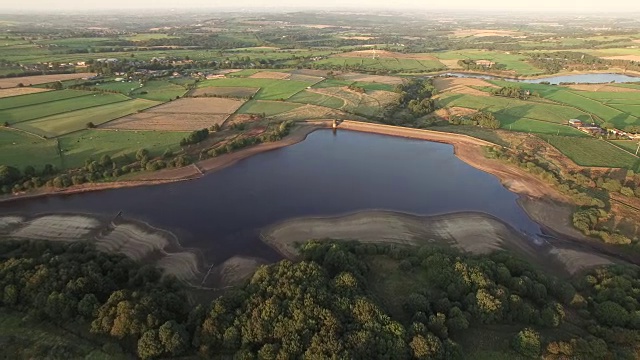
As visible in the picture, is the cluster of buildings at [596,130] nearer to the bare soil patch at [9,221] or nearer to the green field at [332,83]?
the green field at [332,83]

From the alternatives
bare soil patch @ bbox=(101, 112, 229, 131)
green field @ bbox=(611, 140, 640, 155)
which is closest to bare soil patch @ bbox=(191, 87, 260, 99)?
bare soil patch @ bbox=(101, 112, 229, 131)

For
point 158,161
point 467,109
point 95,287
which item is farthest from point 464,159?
point 95,287

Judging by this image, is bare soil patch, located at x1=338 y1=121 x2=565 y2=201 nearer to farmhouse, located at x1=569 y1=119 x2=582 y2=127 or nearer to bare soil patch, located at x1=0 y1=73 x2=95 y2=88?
farmhouse, located at x1=569 y1=119 x2=582 y2=127

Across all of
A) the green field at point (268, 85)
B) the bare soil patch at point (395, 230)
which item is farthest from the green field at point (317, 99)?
the bare soil patch at point (395, 230)

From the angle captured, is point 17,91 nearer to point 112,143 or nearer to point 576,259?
point 112,143

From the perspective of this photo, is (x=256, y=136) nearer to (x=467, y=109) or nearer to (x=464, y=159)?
(x=464, y=159)
